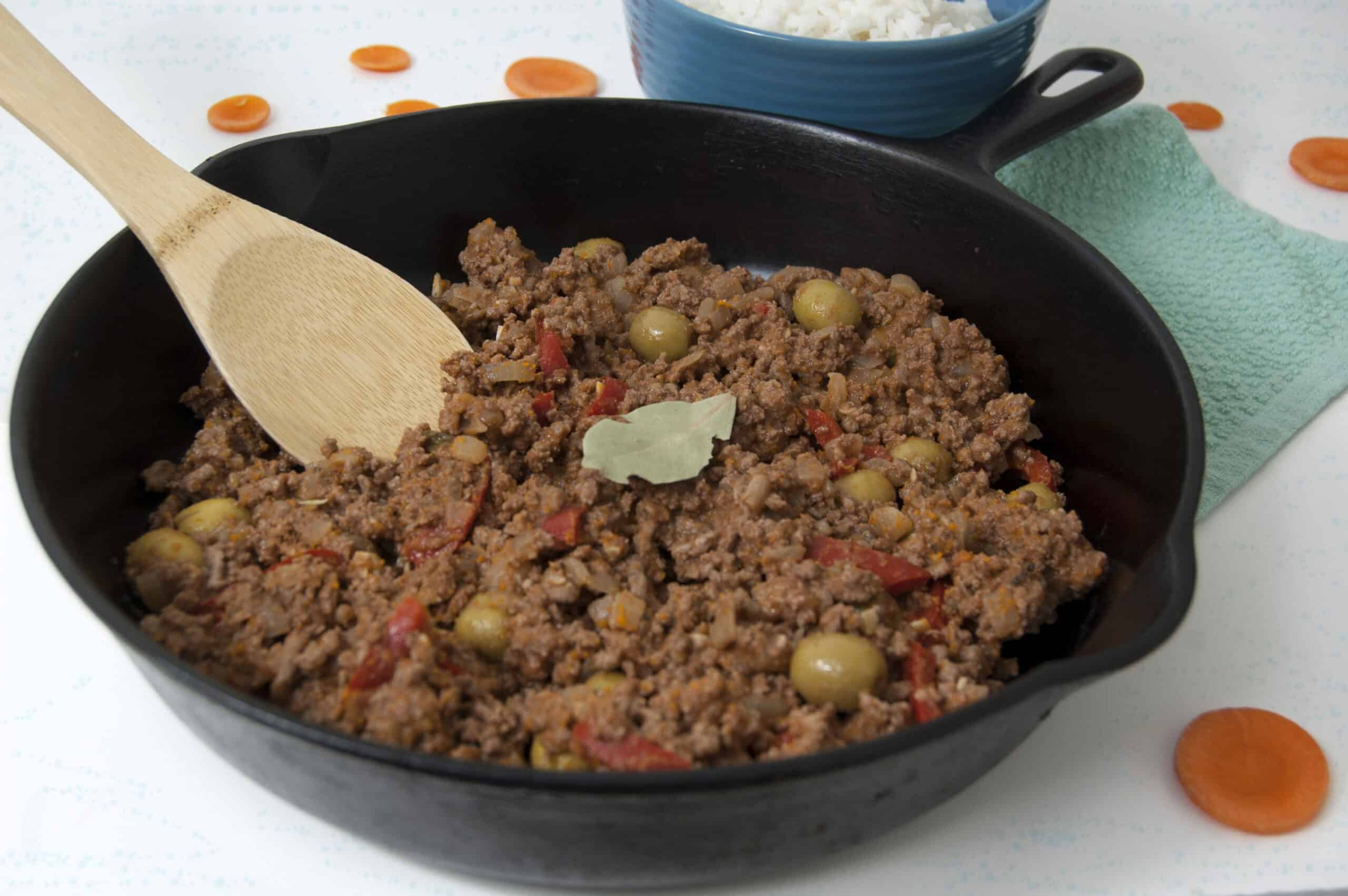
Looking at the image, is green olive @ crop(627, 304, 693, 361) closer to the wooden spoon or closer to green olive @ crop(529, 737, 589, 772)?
the wooden spoon

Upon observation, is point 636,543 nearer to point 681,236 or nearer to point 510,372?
point 510,372

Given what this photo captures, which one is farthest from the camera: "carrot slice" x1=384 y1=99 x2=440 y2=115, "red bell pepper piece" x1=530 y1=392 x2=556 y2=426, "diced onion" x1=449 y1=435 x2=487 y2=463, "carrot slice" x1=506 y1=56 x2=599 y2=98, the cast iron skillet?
"carrot slice" x1=506 y1=56 x2=599 y2=98

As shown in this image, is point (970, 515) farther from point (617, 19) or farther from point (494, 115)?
point (617, 19)

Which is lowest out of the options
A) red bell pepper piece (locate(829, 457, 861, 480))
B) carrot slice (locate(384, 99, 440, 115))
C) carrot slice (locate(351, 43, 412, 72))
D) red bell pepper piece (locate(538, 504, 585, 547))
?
red bell pepper piece (locate(829, 457, 861, 480))

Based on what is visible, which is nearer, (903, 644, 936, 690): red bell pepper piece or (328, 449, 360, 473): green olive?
(903, 644, 936, 690): red bell pepper piece

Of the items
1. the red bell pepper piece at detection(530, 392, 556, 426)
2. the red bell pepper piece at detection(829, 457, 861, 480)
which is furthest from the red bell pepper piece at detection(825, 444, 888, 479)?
the red bell pepper piece at detection(530, 392, 556, 426)

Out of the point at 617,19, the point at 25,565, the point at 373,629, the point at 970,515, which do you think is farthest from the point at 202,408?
the point at 617,19
